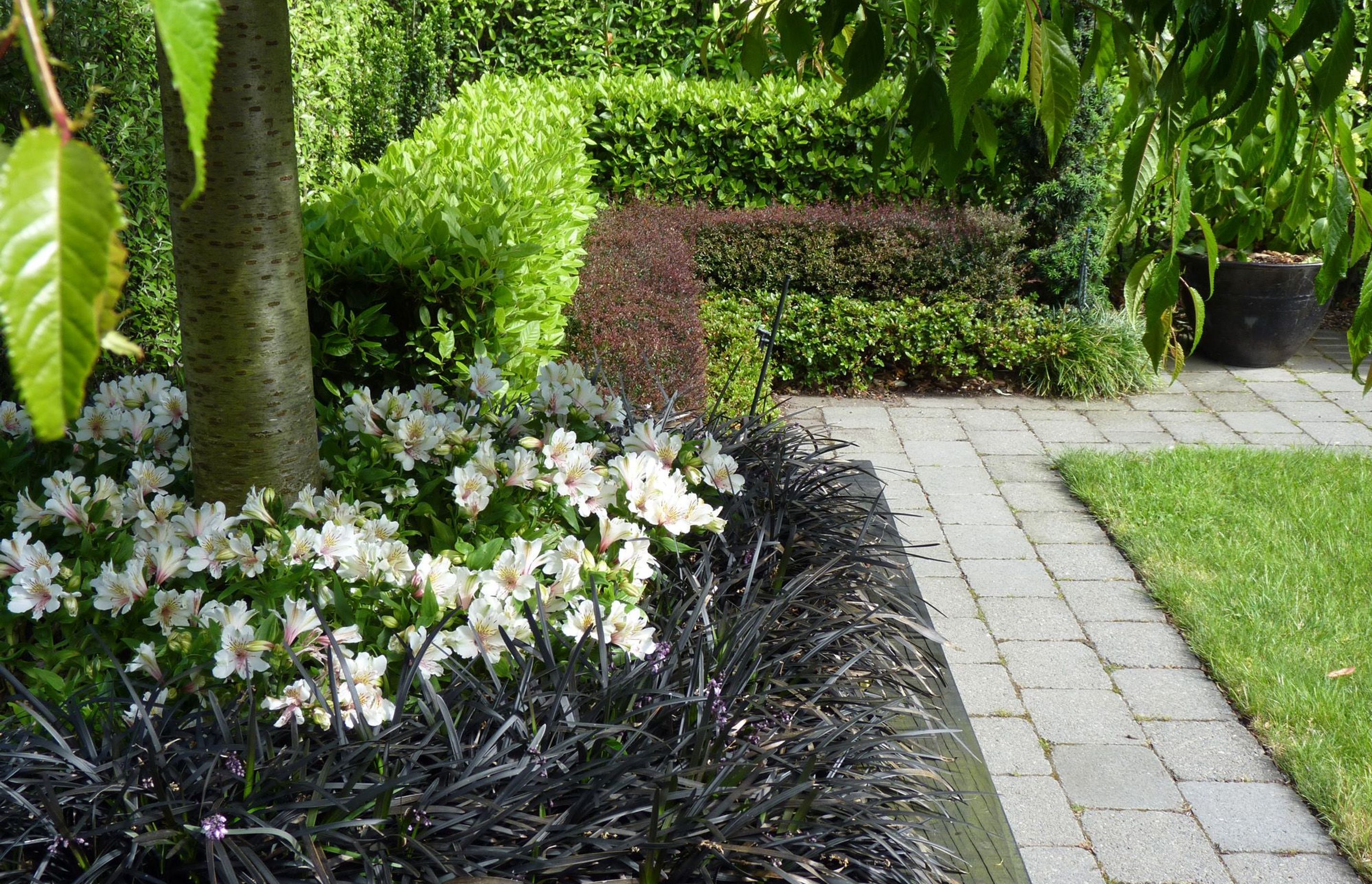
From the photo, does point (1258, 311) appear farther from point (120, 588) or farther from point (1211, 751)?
point (120, 588)

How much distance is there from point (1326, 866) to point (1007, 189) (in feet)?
17.9

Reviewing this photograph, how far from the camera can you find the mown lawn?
328 centimetres

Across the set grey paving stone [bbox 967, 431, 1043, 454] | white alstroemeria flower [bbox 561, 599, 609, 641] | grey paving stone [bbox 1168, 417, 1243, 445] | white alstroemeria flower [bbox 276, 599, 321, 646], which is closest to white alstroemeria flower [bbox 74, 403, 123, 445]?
white alstroemeria flower [bbox 276, 599, 321, 646]

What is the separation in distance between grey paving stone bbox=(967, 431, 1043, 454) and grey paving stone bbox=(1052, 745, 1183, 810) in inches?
105

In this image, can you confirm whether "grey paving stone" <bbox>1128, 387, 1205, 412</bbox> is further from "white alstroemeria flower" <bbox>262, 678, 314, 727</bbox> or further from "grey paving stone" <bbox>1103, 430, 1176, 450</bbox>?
"white alstroemeria flower" <bbox>262, 678, 314, 727</bbox>

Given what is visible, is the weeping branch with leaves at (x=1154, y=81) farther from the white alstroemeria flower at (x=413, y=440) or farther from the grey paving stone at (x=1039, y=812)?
the grey paving stone at (x=1039, y=812)

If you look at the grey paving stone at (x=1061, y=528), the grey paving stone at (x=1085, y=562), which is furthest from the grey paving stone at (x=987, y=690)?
the grey paving stone at (x=1061, y=528)

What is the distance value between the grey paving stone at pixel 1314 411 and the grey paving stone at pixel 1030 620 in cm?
308

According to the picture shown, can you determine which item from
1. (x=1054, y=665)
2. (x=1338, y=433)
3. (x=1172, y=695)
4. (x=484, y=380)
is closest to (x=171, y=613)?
(x=484, y=380)

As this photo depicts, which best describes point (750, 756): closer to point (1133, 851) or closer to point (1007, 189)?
point (1133, 851)

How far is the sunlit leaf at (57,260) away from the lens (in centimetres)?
38

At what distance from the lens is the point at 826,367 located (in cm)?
686

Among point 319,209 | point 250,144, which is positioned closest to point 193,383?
point 250,144

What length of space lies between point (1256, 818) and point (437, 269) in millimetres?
2780
